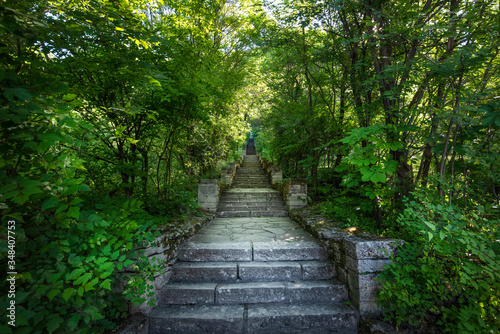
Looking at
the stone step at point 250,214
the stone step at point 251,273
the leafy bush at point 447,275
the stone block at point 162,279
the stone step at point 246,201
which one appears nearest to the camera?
the leafy bush at point 447,275

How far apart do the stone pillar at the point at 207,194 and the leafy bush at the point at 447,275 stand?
4.10m

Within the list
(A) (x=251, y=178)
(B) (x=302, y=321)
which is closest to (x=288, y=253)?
(B) (x=302, y=321)

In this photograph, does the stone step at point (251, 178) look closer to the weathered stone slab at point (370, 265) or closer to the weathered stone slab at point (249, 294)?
the weathered stone slab at point (249, 294)

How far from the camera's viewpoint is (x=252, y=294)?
2.61 meters

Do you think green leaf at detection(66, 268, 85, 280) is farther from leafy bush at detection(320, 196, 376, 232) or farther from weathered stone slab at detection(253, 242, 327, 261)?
leafy bush at detection(320, 196, 376, 232)

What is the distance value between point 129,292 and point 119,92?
2910 mm

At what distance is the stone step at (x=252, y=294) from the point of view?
2588 millimetres

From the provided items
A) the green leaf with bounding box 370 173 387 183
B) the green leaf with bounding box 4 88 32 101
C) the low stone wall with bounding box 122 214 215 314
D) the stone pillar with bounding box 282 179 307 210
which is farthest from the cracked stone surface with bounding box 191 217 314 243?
the green leaf with bounding box 4 88 32 101

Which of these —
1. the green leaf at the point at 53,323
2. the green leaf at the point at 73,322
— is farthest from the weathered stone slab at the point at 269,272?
the green leaf at the point at 53,323

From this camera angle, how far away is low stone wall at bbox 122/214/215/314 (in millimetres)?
2424

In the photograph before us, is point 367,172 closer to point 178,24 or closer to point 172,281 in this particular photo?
point 172,281

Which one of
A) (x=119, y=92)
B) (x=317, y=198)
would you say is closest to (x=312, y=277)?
(x=317, y=198)

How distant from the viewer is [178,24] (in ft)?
14.1

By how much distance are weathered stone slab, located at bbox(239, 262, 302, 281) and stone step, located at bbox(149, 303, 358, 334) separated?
0.48 meters
